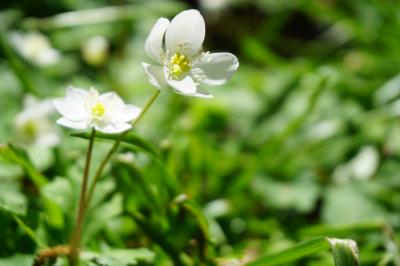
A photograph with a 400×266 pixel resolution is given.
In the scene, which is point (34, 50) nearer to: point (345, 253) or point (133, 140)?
point (133, 140)

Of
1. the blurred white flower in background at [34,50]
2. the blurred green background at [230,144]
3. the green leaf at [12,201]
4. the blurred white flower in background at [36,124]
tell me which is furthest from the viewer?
the blurred white flower in background at [34,50]

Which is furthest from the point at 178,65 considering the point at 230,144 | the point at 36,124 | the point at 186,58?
the point at 230,144

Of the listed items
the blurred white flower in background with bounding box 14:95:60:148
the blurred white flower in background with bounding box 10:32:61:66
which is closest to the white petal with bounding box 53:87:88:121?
the blurred white flower in background with bounding box 14:95:60:148

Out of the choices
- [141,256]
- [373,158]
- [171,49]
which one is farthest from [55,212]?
[373,158]

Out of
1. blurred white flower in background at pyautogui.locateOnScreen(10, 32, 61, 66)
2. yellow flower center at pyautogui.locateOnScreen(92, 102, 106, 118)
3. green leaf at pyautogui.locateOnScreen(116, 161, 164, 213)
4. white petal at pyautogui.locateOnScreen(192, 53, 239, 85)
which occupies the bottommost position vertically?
green leaf at pyautogui.locateOnScreen(116, 161, 164, 213)

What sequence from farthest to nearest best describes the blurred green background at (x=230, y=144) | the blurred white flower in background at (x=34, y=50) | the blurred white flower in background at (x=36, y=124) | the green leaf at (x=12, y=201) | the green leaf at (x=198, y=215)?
the blurred white flower in background at (x=34, y=50) → the blurred white flower in background at (x=36, y=124) → the blurred green background at (x=230, y=144) → the green leaf at (x=198, y=215) → the green leaf at (x=12, y=201)

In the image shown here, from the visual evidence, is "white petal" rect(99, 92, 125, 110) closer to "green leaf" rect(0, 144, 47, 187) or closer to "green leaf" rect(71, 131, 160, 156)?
"green leaf" rect(71, 131, 160, 156)

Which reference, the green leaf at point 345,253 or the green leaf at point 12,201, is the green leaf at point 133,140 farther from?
the green leaf at point 345,253

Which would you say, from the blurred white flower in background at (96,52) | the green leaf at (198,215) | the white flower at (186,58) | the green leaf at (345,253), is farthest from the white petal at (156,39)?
the blurred white flower in background at (96,52)
